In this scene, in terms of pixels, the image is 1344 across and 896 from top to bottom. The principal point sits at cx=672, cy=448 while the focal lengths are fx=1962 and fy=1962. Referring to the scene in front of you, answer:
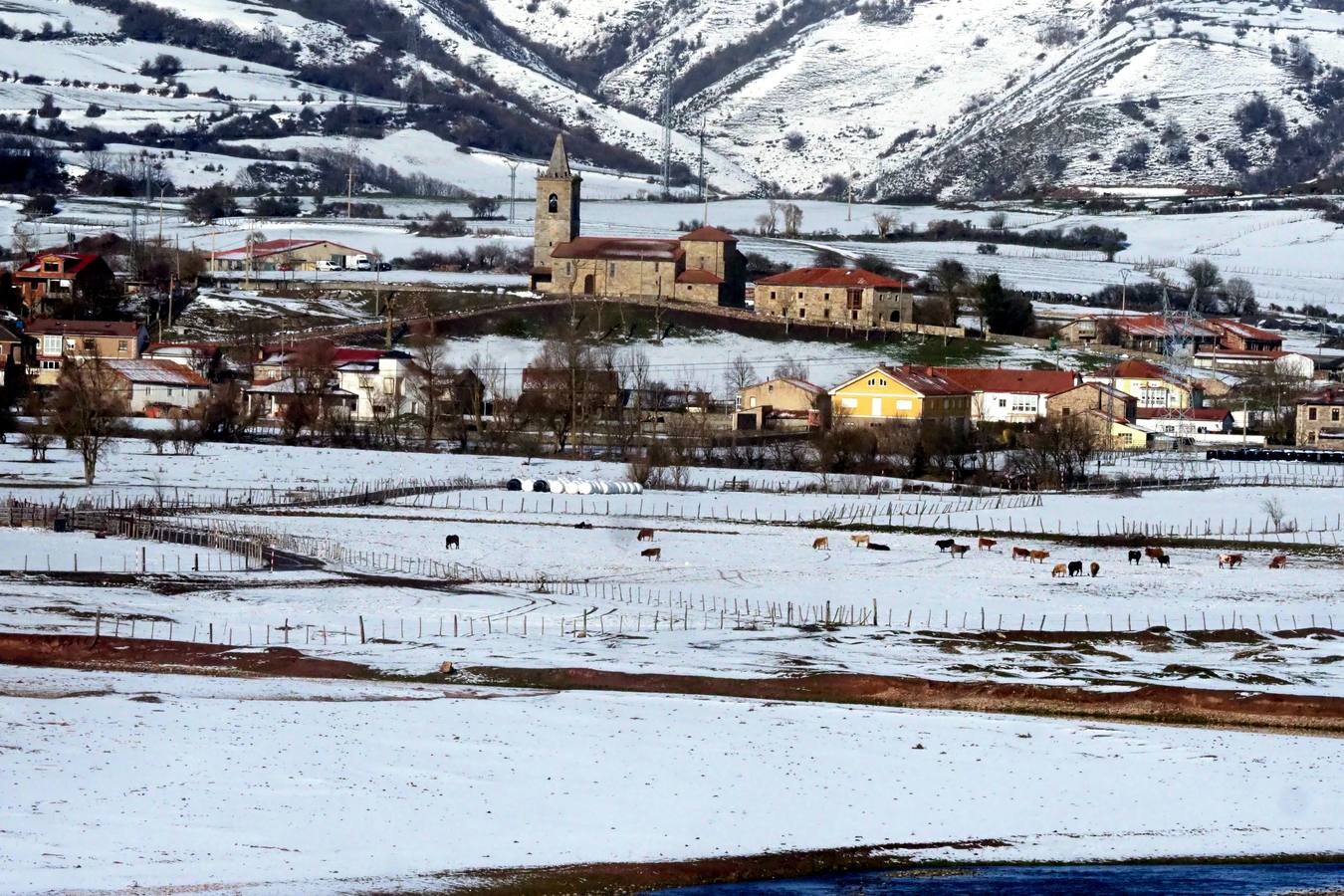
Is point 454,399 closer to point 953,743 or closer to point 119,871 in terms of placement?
point 953,743

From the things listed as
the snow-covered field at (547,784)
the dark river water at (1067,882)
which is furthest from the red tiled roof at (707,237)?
the dark river water at (1067,882)

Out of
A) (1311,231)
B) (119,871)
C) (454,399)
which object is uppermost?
(1311,231)

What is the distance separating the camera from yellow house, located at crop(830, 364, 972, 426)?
274 feet

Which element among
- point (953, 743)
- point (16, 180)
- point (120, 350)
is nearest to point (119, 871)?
point (953, 743)

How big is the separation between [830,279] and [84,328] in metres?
39.7

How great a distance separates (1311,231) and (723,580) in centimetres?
12992

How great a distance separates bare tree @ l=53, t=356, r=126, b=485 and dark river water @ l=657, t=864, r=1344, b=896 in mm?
38563

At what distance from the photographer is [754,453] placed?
74.6 meters

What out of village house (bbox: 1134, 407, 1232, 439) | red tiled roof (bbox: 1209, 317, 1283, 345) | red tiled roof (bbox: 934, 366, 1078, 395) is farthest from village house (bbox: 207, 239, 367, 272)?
village house (bbox: 1134, 407, 1232, 439)

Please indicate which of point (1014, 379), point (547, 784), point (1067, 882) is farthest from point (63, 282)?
point (1067, 882)

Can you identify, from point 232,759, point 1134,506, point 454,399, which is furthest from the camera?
point 454,399

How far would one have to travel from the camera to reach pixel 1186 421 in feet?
297

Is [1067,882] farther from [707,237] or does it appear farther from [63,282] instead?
[707,237]

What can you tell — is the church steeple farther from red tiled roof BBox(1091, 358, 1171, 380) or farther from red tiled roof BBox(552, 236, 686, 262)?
red tiled roof BBox(1091, 358, 1171, 380)
